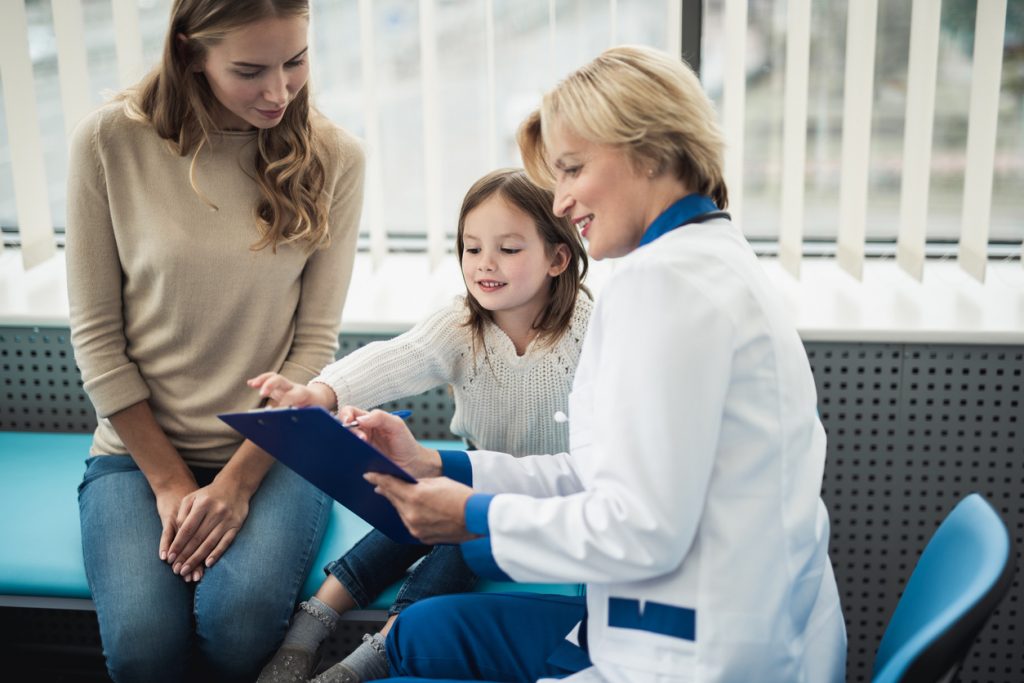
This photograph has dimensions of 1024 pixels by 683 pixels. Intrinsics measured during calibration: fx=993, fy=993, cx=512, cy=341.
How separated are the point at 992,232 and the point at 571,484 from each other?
6.01 ft

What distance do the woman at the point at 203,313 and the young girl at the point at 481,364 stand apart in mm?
124

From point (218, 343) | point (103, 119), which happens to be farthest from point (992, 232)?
point (103, 119)

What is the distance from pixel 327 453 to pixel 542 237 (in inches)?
27.1

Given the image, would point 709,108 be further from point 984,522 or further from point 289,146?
point 289,146

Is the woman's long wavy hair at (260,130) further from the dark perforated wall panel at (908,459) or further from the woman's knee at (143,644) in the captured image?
the dark perforated wall panel at (908,459)

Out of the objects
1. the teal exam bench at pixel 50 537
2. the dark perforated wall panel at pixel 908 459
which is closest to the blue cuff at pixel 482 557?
the teal exam bench at pixel 50 537

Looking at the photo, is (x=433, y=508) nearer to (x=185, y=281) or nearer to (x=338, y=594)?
(x=338, y=594)

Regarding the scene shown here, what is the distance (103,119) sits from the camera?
202 cm

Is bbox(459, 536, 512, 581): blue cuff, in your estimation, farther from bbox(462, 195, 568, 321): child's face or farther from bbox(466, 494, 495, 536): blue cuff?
bbox(462, 195, 568, 321): child's face

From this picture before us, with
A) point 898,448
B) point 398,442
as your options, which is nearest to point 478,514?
point 398,442

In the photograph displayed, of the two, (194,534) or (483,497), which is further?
(194,534)

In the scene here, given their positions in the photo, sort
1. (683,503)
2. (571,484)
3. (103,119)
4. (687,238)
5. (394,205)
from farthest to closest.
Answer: (394,205), (103,119), (571,484), (687,238), (683,503)

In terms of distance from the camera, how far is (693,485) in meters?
1.22

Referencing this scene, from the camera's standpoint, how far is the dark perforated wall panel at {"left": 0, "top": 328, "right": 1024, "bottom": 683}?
258 cm
